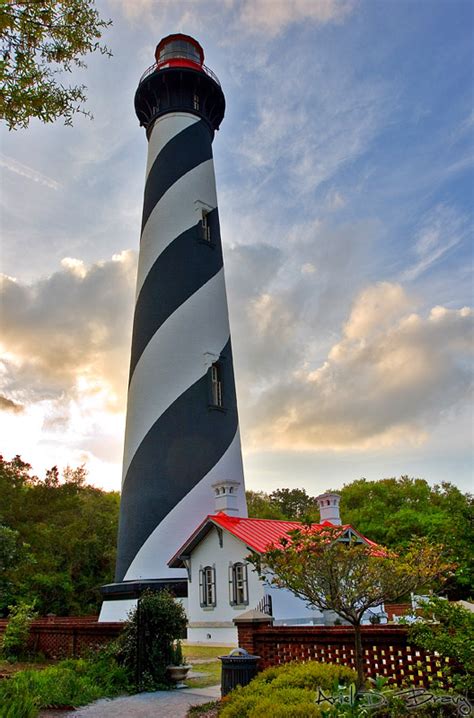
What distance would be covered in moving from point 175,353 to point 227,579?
5.73 meters

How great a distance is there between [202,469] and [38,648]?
519cm

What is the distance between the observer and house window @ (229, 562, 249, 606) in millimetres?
13062

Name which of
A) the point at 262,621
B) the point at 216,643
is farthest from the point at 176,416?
the point at 262,621

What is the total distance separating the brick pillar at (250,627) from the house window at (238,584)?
5310mm

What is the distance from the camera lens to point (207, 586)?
547 inches

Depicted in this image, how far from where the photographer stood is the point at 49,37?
20.7 feet

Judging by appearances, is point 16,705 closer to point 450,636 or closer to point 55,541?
point 450,636

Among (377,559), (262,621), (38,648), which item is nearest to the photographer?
(377,559)

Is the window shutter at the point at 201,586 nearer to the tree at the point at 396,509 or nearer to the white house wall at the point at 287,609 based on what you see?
the white house wall at the point at 287,609

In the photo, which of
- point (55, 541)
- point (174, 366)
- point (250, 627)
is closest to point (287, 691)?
point (250, 627)

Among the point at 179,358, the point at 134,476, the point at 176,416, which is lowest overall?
the point at 134,476

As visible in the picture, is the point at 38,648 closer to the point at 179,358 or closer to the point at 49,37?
the point at 179,358

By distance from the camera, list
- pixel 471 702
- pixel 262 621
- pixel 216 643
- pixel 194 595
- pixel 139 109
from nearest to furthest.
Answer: pixel 471 702 < pixel 262 621 < pixel 216 643 < pixel 194 595 < pixel 139 109

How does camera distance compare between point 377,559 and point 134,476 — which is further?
point 134,476
